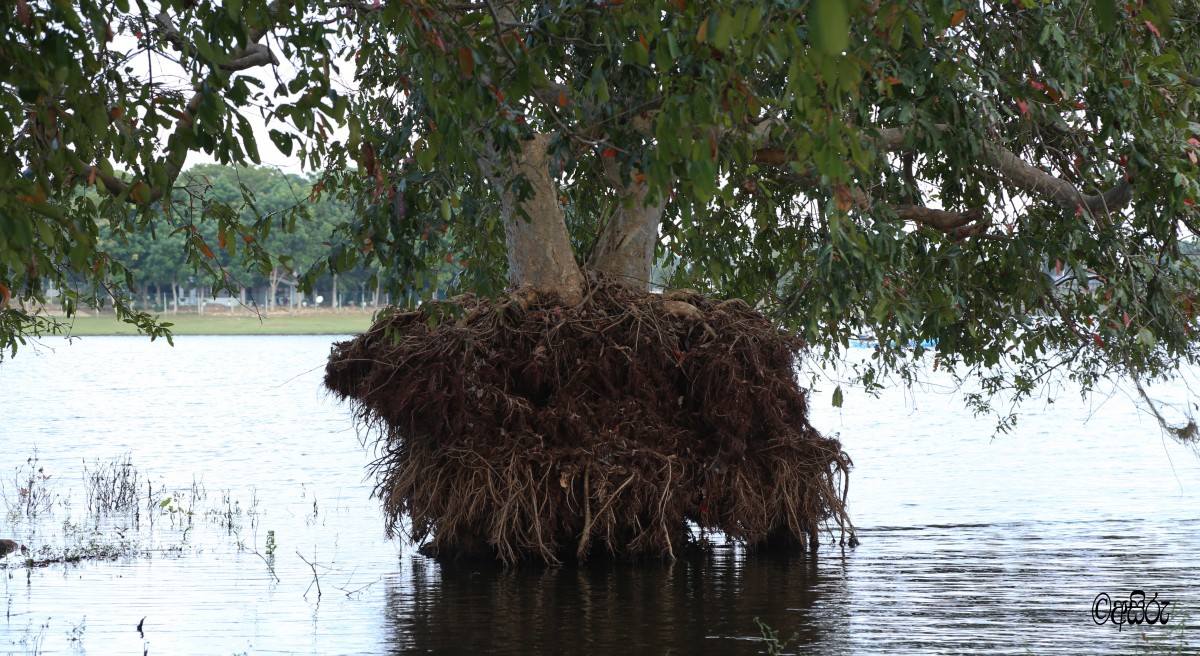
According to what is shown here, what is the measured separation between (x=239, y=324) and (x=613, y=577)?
127 metres

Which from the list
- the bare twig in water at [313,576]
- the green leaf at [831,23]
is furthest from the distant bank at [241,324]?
the green leaf at [831,23]

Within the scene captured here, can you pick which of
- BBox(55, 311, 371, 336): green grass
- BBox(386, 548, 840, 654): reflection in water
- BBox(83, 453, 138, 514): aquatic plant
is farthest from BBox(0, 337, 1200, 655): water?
BBox(55, 311, 371, 336): green grass

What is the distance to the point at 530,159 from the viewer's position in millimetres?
12219

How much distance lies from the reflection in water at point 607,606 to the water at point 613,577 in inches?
1.3

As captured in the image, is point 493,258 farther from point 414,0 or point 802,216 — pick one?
point 414,0

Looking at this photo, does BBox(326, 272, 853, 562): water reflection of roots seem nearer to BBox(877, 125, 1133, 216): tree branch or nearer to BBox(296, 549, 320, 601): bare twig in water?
BBox(296, 549, 320, 601): bare twig in water

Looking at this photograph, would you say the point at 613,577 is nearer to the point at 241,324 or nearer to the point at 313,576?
the point at 313,576

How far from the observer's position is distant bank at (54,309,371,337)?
364ft

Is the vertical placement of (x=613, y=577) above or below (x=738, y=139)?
below

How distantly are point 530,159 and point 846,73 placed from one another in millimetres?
7982

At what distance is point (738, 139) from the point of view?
8.24 meters

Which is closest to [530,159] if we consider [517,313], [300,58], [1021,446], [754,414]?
[517,313]

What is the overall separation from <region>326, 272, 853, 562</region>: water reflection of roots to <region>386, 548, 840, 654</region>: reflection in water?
1.11 ft

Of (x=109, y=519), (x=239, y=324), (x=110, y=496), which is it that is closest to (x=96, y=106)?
(x=109, y=519)
